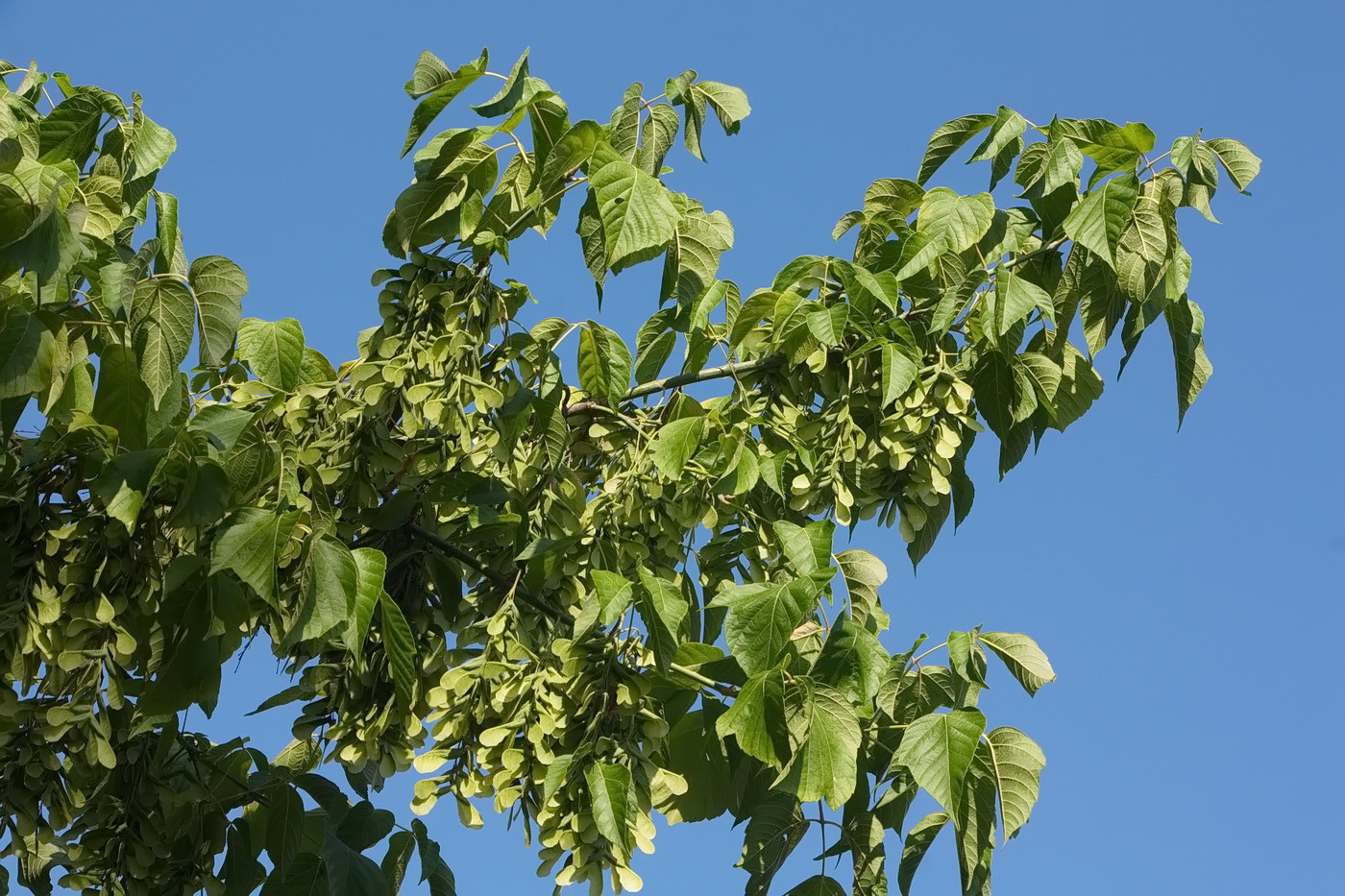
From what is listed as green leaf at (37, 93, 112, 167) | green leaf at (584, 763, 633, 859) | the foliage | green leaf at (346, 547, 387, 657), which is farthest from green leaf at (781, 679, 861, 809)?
green leaf at (37, 93, 112, 167)

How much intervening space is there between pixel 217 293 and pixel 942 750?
4.91 feet

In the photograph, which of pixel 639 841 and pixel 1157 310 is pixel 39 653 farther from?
pixel 1157 310

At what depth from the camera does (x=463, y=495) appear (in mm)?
2744

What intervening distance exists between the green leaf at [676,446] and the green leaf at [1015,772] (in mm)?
771

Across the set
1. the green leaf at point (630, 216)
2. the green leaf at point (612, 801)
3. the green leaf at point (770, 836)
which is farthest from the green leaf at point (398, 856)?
the green leaf at point (630, 216)

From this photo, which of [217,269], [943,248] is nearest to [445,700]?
[217,269]

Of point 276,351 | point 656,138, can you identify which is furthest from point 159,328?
point 656,138

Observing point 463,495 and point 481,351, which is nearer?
point 481,351

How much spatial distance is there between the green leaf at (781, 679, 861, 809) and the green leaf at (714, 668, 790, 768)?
0.06 metres

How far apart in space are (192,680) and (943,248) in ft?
5.22

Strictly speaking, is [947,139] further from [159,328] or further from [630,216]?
[159,328]

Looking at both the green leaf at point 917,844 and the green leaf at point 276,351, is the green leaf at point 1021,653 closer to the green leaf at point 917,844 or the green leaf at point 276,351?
the green leaf at point 917,844

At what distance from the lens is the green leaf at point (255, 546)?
210cm

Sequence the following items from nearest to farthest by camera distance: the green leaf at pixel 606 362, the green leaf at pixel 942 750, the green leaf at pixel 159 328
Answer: the green leaf at pixel 159 328 → the green leaf at pixel 942 750 → the green leaf at pixel 606 362
